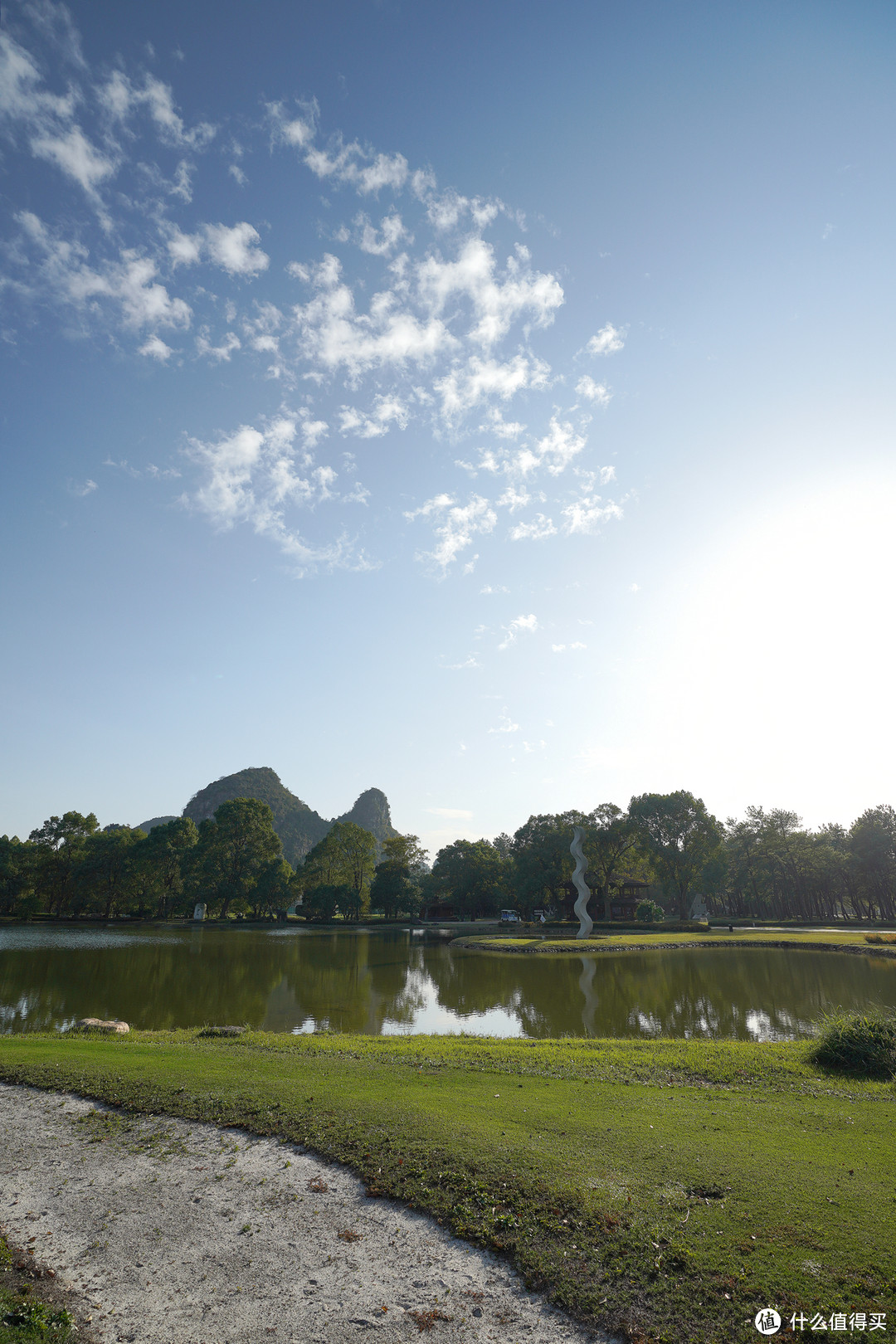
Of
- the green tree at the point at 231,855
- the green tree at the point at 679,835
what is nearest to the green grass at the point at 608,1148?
the green tree at the point at 679,835

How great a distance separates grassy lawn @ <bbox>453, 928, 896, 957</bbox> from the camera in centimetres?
4191

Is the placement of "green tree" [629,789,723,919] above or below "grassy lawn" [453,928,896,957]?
above

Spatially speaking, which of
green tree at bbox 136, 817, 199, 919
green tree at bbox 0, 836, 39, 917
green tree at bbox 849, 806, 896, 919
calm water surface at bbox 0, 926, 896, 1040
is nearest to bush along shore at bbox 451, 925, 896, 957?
calm water surface at bbox 0, 926, 896, 1040

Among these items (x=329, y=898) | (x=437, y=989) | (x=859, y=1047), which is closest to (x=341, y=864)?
(x=329, y=898)

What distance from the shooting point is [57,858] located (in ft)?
230

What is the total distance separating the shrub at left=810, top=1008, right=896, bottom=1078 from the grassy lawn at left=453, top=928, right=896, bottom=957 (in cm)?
2938

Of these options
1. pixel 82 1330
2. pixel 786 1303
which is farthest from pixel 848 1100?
pixel 82 1330

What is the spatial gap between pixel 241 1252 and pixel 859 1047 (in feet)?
43.9

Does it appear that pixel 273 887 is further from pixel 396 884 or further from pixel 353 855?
pixel 396 884

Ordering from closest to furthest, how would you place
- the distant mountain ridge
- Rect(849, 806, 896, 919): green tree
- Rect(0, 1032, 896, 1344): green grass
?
Rect(0, 1032, 896, 1344): green grass → Rect(849, 806, 896, 919): green tree → the distant mountain ridge

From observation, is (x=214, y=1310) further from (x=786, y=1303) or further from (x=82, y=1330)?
(x=786, y=1303)

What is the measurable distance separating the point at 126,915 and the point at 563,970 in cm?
6905

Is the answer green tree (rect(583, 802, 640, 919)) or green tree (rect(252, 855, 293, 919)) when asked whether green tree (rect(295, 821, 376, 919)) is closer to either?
green tree (rect(252, 855, 293, 919))

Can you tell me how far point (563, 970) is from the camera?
1256 inches
